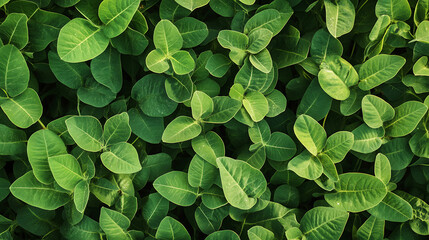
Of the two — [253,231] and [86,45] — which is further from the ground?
[86,45]

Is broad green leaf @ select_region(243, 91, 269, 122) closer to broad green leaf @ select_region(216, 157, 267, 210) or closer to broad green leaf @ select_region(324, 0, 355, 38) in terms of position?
broad green leaf @ select_region(216, 157, 267, 210)

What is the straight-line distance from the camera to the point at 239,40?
129 centimetres

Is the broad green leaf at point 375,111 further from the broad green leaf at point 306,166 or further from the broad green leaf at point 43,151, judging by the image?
the broad green leaf at point 43,151

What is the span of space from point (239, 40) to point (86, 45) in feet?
1.42

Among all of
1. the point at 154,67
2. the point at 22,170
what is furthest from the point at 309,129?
the point at 22,170

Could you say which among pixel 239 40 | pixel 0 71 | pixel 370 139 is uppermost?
pixel 239 40

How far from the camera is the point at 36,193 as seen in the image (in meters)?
1.27

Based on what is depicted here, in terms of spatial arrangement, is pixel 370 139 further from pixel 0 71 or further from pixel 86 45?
pixel 0 71

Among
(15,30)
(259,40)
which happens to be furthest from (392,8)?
(15,30)

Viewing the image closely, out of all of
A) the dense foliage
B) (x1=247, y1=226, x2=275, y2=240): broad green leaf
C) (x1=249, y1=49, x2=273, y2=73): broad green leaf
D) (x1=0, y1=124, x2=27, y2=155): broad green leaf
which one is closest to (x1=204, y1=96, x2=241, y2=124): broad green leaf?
the dense foliage

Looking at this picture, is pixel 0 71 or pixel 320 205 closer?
pixel 0 71

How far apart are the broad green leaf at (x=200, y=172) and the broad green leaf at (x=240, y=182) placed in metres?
0.09

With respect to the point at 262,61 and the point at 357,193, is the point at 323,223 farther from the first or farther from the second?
the point at 262,61

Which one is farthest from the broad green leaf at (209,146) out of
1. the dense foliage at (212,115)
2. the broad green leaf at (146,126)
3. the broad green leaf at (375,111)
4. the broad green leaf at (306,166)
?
the broad green leaf at (375,111)
